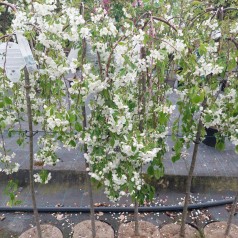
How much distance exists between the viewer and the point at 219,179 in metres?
3.69

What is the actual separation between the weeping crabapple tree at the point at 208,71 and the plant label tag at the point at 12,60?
1.01 metres

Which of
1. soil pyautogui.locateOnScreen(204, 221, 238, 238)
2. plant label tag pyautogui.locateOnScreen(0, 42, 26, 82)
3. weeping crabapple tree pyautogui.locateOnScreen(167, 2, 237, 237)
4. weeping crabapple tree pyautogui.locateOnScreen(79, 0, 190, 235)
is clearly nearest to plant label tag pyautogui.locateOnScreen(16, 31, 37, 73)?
plant label tag pyautogui.locateOnScreen(0, 42, 26, 82)

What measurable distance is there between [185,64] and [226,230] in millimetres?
1823

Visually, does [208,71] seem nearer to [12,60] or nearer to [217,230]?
[12,60]

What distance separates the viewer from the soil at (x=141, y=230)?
292cm

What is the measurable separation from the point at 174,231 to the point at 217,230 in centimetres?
43

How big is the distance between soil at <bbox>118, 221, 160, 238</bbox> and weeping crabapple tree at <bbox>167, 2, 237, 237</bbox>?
1070 mm

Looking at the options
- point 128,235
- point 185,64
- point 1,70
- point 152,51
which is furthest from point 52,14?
point 128,235

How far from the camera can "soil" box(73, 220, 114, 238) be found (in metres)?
2.96

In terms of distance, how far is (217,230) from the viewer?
301cm

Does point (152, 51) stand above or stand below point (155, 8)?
below

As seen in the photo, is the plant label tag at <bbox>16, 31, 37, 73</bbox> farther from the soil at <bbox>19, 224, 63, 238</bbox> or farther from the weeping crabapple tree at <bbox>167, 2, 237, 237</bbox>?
the soil at <bbox>19, 224, 63, 238</bbox>

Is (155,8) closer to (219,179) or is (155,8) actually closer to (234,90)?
(234,90)

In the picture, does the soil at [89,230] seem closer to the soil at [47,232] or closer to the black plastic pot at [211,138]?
the soil at [47,232]
